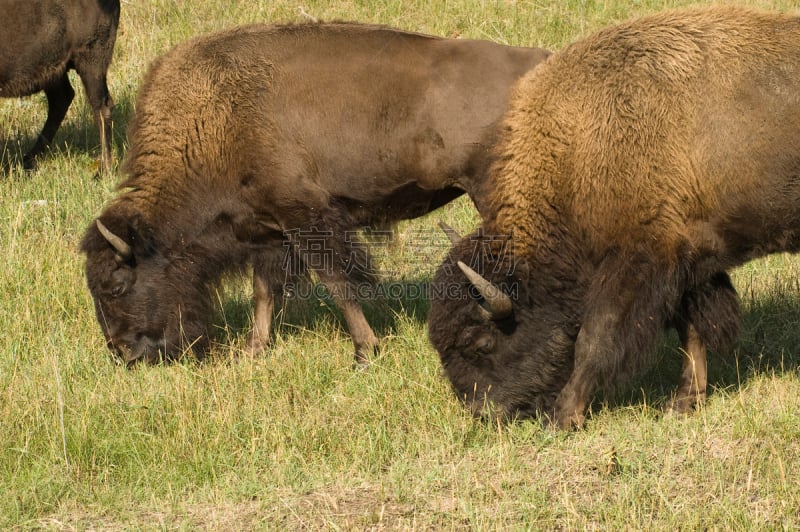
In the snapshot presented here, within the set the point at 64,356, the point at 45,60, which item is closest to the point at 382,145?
the point at 64,356

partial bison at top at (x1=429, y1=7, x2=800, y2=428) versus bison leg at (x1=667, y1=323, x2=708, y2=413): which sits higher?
partial bison at top at (x1=429, y1=7, x2=800, y2=428)

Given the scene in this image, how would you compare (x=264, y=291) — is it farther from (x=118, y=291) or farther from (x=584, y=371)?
(x=584, y=371)

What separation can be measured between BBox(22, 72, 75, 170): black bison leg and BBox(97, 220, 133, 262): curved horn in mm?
4069

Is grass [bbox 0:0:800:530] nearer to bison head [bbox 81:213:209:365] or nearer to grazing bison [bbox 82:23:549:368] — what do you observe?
bison head [bbox 81:213:209:365]

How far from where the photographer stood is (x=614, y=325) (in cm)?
518

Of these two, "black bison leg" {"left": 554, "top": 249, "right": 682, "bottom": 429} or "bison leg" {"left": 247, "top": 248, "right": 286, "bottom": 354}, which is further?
"bison leg" {"left": 247, "top": 248, "right": 286, "bottom": 354}

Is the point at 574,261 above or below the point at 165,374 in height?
above

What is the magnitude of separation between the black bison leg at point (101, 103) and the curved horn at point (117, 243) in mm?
3317

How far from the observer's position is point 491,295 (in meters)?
5.26

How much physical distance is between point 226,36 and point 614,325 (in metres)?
3.25

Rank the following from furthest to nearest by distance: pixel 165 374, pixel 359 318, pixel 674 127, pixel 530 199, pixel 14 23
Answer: pixel 14 23 → pixel 359 318 → pixel 165 374 → pixel 530 199 → pixel 674 127

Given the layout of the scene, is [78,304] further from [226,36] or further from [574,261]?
[574,261]

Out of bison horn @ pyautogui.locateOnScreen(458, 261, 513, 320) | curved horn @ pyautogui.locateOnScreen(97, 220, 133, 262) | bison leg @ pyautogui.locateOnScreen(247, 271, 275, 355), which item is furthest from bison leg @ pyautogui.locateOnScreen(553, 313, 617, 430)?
curved horn @ pyautogui.locateOnScreen(97, 220, 133, 262)

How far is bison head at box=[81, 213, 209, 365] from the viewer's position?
6.46m
